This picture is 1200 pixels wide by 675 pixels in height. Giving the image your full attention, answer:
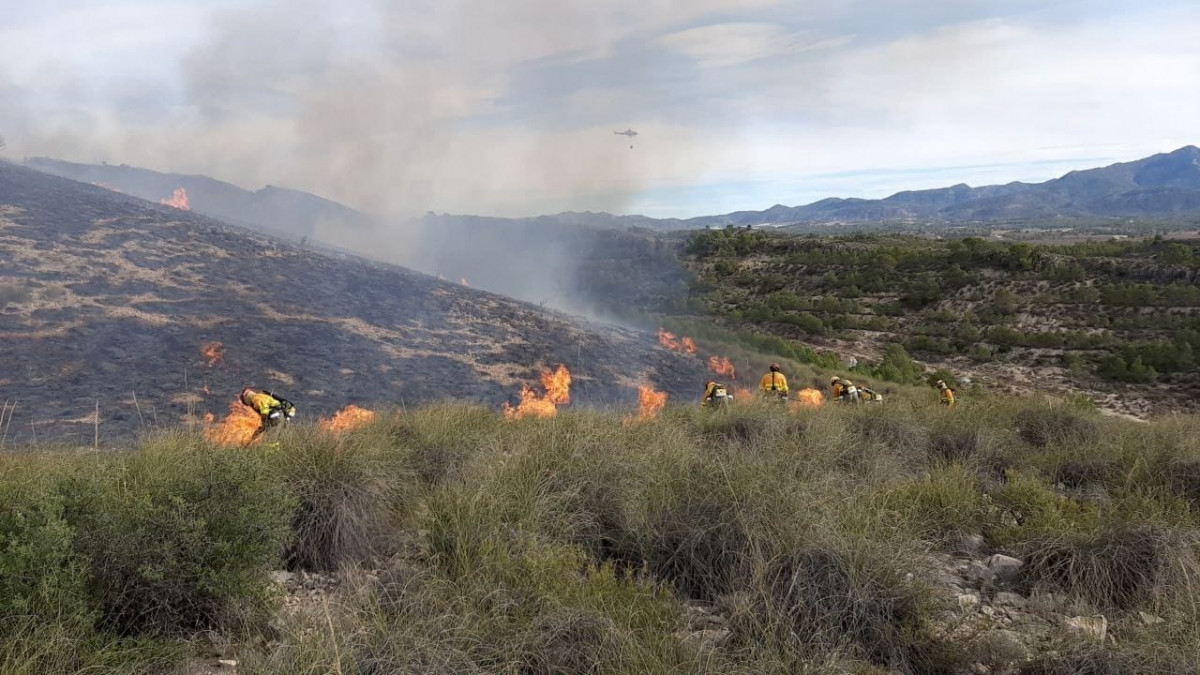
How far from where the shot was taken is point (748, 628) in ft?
10.7

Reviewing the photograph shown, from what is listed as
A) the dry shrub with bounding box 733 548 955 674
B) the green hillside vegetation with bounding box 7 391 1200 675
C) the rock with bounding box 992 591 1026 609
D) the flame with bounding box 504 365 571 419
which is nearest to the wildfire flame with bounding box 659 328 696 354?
the flame with bounding box 504 365 571 419

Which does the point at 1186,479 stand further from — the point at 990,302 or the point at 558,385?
the point at 990,302

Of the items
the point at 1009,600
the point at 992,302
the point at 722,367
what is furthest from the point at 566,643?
the point at 992,302

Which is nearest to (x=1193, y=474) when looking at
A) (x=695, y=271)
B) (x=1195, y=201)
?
(x=695, y=271)

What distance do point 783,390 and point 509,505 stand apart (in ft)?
27.6

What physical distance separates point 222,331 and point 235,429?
27.6ft

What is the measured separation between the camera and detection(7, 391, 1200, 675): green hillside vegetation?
295 centimetres

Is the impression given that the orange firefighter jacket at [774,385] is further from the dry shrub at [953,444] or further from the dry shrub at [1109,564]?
the dry shrub at [1109,564]

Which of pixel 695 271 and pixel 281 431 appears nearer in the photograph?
pixel 281 431

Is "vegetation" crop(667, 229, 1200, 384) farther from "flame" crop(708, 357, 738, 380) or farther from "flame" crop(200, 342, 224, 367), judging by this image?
"flame" crop(200, 342, 224, 367)

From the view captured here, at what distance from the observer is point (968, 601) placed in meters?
3.96

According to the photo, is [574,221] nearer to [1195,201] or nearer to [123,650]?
[123,650]

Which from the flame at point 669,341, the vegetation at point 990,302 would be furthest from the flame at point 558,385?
the vegetation at point 990,302

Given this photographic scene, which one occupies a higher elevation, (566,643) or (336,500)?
(336,500)
